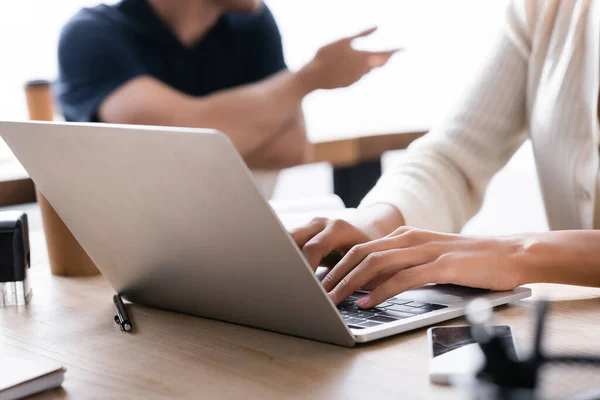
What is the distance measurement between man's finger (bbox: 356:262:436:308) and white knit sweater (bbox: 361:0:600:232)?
0.34 m

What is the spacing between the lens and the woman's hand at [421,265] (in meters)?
0.75

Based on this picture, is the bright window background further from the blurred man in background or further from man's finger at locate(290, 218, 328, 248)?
man's finger at locate(290, 218, 328, 248)

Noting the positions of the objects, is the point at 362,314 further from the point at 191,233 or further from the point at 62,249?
the point at 62,249

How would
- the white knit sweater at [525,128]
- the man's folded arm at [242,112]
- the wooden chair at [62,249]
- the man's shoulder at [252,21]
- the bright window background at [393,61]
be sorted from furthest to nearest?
the bright window background at [393,61], the man's shoulder at [252,21], the man's folded arm at [242,112], the white knit sweater at [525,128], the wooden chair at [62,249]

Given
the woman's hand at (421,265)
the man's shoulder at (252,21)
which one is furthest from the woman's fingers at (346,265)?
the man's shoulder at (252,21)

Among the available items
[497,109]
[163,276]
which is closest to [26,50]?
[497,109]

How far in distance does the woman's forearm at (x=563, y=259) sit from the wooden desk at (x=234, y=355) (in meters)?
0.02

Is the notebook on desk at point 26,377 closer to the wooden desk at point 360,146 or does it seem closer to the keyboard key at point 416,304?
the keyboard key at point 416,304

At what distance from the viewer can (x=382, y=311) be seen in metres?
0.73

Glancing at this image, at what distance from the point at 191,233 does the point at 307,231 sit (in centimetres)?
23

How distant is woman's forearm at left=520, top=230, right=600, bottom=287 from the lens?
80 cm

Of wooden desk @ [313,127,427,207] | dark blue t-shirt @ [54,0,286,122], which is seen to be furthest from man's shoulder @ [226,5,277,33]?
wooden desk @ [313,127,427,207]

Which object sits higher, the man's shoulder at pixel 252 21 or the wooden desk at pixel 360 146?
the man's shoulder at pixel 252 21

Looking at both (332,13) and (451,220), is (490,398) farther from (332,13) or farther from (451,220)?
(332,13)
